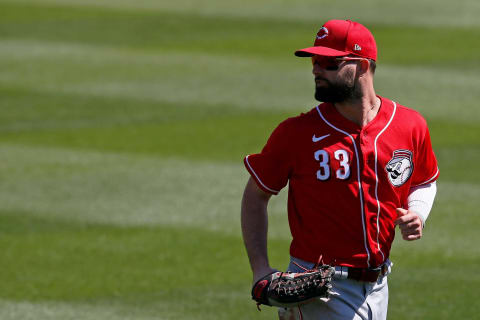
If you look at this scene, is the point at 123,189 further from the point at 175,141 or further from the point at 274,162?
the point at 274,162

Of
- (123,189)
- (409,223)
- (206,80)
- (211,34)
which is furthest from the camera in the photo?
(211,34)

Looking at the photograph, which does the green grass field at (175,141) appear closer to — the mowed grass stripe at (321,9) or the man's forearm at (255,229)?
the mowed grass stripe at (321,9)

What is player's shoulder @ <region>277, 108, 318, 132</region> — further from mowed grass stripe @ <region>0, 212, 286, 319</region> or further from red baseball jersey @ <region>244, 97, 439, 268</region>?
mowed grass stripe @ <region>0, 212, 286, 319</region>

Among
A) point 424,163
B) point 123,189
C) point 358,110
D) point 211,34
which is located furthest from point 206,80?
point 358,110

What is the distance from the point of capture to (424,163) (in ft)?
17.0

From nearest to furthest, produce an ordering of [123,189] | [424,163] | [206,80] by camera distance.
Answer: [424,163], [123,189], [206,80]

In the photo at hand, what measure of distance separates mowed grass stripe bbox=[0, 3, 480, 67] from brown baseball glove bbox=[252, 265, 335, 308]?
13.6 m

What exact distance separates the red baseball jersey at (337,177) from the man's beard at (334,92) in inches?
4.8

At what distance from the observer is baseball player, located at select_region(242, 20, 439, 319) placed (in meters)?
4.86

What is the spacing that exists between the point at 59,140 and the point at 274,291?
9.21 m

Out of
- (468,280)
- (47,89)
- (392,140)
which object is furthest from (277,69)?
(392,140)

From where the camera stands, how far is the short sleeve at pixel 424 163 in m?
5.11

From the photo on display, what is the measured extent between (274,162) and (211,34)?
15.4 m

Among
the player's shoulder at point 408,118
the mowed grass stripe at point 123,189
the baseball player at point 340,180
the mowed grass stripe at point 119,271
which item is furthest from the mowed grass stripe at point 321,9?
the baseball player at point 340,180
